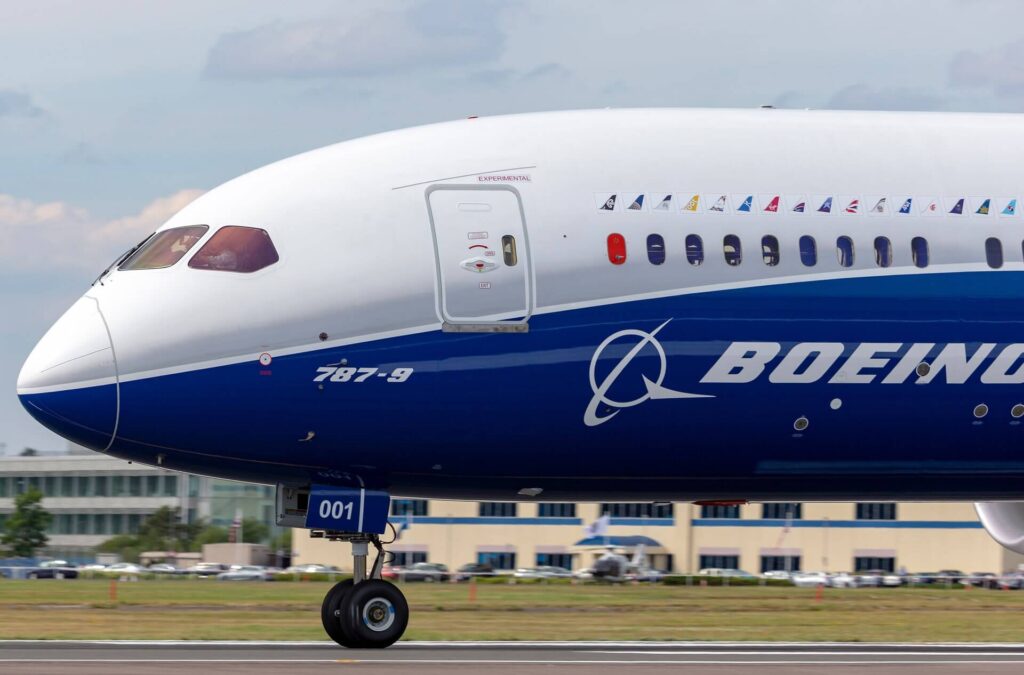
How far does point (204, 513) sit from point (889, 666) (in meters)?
117

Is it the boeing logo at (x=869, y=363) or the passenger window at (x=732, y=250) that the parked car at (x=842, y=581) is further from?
the passenger window at (x=732, y=250)

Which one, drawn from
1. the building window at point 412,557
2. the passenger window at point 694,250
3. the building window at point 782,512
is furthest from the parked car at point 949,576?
the passenger window at point 694,250

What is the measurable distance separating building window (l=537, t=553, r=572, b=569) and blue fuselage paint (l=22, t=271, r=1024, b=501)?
85.2 meters

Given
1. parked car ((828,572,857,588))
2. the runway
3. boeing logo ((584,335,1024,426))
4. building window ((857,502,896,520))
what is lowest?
the runway

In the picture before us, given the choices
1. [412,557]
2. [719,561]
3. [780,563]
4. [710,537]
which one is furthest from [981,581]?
[412,557]

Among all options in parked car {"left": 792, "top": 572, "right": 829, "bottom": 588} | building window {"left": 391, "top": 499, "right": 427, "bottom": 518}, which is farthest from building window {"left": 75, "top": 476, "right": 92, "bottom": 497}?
parked car {"left": 792, "top": 572, "right": 829, "bottom": 588}

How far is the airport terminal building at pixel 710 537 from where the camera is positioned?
323 feet

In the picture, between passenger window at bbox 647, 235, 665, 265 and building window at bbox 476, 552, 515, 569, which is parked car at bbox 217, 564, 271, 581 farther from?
passenger window at bbox 647, 235, 665, 265

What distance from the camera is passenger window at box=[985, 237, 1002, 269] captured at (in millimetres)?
18797

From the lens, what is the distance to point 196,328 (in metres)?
17.1

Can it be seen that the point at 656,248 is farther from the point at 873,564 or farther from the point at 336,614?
the point at 873,564

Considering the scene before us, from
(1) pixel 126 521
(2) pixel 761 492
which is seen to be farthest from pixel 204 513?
(2) pixel 761 492

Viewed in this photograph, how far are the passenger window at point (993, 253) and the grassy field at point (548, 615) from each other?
6.76m

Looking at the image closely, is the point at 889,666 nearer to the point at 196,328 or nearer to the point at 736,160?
the point at 736,160
